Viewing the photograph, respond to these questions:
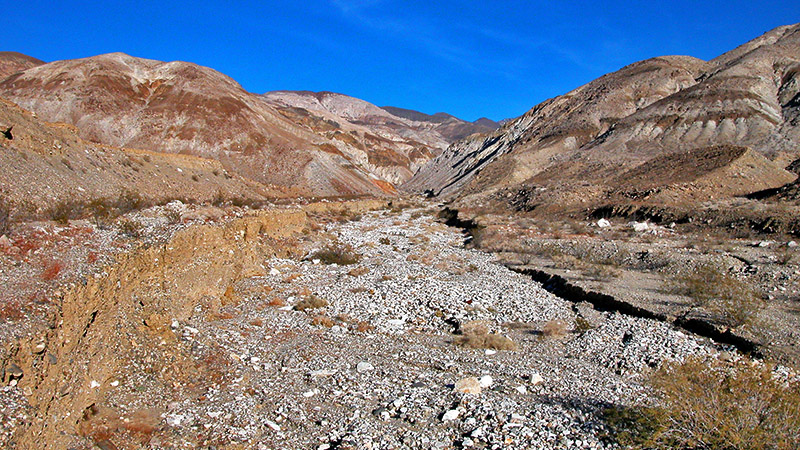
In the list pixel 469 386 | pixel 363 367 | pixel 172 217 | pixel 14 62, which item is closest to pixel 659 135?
pixel 172 217

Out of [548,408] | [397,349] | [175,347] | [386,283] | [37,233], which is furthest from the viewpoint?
[386,283]

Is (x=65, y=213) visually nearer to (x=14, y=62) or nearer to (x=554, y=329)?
(x=554, y=329)

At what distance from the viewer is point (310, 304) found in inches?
514

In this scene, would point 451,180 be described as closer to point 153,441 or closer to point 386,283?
point 386,283

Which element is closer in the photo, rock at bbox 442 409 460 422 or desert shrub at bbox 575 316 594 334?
rock at bbox 442 409 460 422

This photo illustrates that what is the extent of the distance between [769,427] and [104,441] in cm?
745

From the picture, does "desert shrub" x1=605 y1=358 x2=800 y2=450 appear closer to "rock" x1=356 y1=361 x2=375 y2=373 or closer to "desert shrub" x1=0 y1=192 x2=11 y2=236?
"rock" x1=356 y1=361 x2=375 y2=373

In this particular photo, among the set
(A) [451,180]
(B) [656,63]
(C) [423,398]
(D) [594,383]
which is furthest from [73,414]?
(B) [656,63]

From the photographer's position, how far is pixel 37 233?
30.2 feet

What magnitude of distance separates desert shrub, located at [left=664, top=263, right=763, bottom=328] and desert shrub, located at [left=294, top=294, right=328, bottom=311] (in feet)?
32.5

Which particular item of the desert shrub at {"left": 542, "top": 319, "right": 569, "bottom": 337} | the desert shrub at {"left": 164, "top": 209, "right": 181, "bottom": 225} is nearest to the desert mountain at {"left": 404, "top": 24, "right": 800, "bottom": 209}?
the desert shrub at {"left": 542, "top": 319, "right": 569, "bottom": 337}

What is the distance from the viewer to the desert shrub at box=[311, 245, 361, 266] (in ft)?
64.6

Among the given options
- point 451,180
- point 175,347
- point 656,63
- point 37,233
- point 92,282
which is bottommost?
point 175,347

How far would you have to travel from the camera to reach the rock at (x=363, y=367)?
882 cm
